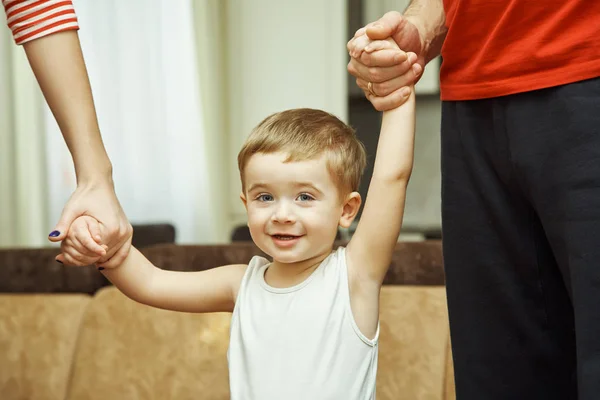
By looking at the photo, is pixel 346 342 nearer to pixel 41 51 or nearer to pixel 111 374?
pixel 41 51

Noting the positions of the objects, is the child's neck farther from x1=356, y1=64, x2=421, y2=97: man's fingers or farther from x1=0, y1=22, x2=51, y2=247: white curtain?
x1=0, y1=22, x2=51, y2=247: white curtain

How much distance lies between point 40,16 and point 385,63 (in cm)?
54

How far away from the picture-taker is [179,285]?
1.31m

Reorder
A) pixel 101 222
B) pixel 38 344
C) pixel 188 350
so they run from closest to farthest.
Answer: pixel 101 222
pixel 188 350
pixel 38 344

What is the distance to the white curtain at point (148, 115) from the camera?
357 centimetres

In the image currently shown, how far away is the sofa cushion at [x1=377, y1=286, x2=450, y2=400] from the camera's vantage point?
211 centimetres

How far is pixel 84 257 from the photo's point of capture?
126 cm

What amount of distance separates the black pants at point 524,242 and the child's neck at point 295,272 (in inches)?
7.8

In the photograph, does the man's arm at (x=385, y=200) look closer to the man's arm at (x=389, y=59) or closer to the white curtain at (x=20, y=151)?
the man's arm at (x=389, y=59)

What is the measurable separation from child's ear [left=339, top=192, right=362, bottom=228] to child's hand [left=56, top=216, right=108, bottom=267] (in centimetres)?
36

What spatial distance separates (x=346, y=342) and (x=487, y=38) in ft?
1.50

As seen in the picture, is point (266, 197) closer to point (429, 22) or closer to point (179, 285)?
point (179, 285)

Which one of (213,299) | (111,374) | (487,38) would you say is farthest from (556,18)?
(111,374)

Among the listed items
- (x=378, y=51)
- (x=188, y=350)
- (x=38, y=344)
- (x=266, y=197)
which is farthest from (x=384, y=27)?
(x=38, y=344)
